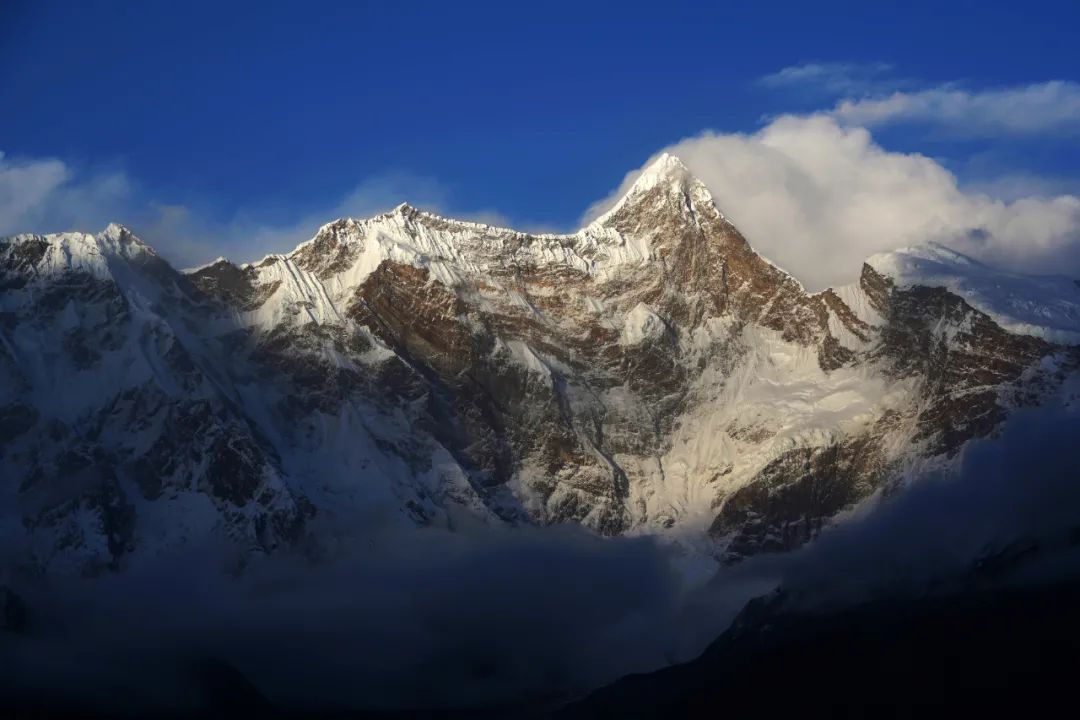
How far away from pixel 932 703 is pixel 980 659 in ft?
27.9

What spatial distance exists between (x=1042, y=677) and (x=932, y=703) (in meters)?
9.71

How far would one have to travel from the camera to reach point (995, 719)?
184625mm

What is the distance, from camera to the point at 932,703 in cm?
19388

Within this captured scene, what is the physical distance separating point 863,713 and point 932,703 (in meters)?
7.37

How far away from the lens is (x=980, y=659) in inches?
7869

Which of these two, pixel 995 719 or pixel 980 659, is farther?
pixel 980 659

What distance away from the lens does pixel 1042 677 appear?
624ft

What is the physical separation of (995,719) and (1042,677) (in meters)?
7.90

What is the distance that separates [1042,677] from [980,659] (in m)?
10.3

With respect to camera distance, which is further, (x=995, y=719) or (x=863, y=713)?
(x=863, y=713)
